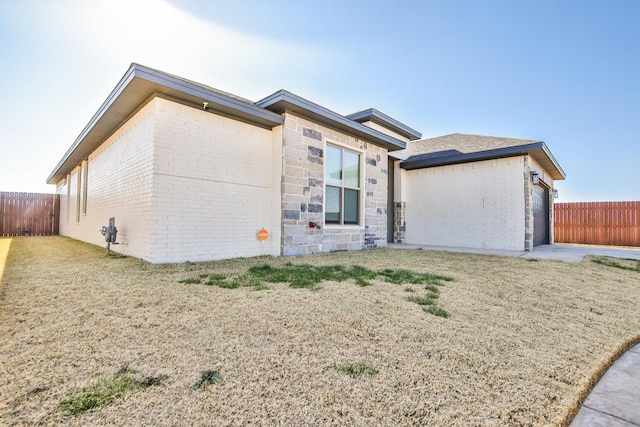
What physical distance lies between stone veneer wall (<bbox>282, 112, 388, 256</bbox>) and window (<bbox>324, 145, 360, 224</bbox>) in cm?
16

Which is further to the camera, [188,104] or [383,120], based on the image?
[383,120]

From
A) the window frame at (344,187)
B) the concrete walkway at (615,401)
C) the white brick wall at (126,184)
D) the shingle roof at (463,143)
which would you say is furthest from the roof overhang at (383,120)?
the concrete walkway at (615,401)

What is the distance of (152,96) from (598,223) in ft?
52.6

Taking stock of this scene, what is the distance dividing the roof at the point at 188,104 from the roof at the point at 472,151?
2.18 meters

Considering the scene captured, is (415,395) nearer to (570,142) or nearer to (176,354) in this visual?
(176,354)

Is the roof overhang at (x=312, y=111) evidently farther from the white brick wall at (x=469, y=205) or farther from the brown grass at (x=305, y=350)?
the brown grass at (x=305, y=350)

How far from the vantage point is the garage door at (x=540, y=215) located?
9398 millimetres

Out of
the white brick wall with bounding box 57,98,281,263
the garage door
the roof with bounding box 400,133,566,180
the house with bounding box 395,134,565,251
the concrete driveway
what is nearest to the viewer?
the white brick wall with bounding box 57,98,281,263

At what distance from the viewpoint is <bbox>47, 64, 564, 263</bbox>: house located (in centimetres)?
484

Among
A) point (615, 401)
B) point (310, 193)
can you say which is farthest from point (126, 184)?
point (615, 401)

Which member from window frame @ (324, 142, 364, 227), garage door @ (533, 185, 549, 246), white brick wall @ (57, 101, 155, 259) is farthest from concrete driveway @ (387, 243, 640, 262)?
white brick wall @ (57, 101, 155, 259)

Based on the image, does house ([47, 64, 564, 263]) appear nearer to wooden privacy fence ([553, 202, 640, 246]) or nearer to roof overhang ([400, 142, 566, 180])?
roof overhang ([400, 142, 566, 180])

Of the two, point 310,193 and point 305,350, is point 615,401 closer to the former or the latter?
point 305,350

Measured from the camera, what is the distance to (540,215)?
10.4 m
